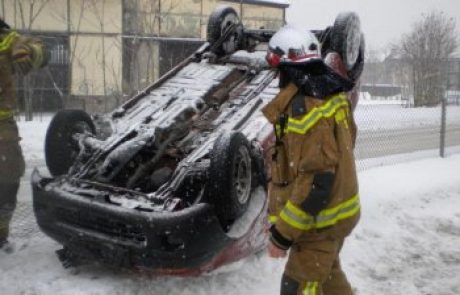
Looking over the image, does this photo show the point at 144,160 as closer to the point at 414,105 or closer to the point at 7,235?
the point at 7,235

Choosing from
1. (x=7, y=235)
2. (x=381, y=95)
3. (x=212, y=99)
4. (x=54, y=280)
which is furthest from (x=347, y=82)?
(x=381, y=95)

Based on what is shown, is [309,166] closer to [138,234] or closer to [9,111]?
[138,234]

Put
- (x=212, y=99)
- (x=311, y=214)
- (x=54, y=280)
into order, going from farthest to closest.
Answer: (x=212, y=99) < (x=54, y=280) < (x=311, y=214)

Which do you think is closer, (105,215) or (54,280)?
(105,215)

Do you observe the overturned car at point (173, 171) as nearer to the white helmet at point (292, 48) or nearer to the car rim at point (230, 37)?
the car rim at point (230, 37)

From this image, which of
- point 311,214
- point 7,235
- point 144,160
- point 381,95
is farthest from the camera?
point 381,95

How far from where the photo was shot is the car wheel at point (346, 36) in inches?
194

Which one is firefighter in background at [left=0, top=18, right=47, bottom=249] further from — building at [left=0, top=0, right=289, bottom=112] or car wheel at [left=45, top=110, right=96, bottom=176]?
building at [left=0, top=0, right=289, bottom=112]

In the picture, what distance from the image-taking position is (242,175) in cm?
378

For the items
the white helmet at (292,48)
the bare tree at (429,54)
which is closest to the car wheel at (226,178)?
the white helmet at (292,48)

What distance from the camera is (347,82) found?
9.50ft

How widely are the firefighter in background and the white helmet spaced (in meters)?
2.54

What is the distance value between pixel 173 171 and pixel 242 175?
0.59 metres

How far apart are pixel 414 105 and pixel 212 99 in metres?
23.6
